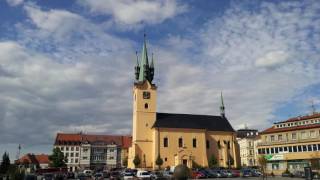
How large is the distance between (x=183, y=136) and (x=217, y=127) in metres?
12.3

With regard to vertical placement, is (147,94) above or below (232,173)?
above

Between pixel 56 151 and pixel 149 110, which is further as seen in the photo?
pixel 56 151

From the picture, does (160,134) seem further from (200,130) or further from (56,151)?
(56,151)

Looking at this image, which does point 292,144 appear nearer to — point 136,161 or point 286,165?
point 286,165

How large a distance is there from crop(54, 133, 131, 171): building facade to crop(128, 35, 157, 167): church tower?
50.6 meters

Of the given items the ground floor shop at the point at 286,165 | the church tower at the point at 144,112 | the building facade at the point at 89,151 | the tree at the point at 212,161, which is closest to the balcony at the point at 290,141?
the ground floor shop at the point at 286,165

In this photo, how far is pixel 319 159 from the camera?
63625mm

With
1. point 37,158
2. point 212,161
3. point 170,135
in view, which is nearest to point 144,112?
point 170,135

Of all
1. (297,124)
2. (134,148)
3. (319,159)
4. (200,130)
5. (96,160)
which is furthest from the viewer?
(96,160)

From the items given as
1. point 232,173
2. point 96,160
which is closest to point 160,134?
point 232,173

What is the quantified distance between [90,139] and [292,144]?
300 feet

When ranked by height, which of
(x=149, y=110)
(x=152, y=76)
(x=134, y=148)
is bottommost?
(x=134, y=148)

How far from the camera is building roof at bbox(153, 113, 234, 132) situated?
305 feet

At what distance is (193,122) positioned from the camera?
9719cm
